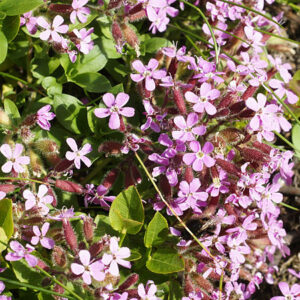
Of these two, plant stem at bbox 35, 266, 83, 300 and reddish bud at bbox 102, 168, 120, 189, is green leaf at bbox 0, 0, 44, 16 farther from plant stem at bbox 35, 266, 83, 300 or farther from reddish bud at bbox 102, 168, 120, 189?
plant stem at bbox 35, 266, 83, 300

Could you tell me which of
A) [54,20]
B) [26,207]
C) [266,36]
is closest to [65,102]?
[54,20]

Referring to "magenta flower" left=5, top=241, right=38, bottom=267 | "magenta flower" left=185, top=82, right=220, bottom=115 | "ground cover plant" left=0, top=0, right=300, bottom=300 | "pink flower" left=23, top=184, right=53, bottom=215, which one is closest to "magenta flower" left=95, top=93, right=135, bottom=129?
"ground cover plant" left=0, top=0, right=300, bottom=300

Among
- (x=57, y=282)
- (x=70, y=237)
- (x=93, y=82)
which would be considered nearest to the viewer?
(x=57, y=282)

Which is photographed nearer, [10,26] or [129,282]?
[129,282]

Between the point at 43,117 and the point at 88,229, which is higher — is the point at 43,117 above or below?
above

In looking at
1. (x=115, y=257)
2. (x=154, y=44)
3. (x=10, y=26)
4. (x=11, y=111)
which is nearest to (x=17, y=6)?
(x=10, y=26)

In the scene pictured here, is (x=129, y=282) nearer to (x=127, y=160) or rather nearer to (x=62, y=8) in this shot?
(x=127, y=160)
